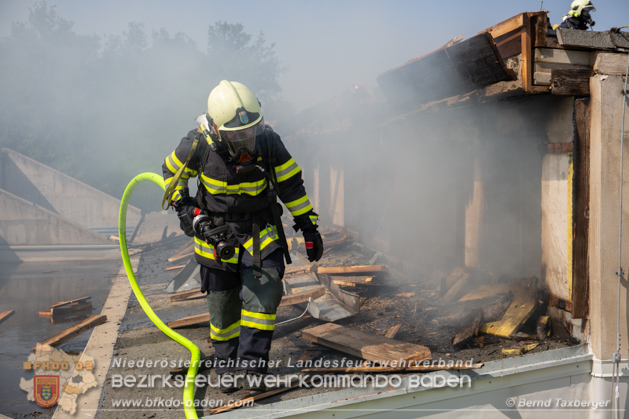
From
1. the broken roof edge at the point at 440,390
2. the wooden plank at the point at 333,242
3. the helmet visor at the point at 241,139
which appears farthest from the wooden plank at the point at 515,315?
the wooden plank at the point at 333,242

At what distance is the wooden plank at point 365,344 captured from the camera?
3549 millimetres

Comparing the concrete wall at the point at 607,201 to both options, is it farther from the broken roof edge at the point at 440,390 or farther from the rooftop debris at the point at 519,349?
the rooftop debris at the point at 519,349

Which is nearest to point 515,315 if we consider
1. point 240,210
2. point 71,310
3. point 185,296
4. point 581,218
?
point 581,218

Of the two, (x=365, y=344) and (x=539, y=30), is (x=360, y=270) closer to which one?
(x=365, y=344)

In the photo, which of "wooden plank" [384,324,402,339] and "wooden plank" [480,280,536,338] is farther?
"wooden plank" [384,324,402,339]

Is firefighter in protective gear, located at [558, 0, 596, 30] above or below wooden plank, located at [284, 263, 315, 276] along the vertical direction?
above

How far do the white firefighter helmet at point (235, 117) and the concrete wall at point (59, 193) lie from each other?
16.4m

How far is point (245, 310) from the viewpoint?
318 centimetres

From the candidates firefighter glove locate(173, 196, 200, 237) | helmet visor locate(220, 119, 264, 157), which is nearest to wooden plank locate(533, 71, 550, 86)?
helmet visor locate(220, 119, 264, 157)

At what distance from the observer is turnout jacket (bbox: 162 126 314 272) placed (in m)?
3.30

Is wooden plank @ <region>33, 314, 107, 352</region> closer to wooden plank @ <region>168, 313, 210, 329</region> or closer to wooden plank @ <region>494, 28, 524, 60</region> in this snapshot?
wooden plank @ <region>168, 313, 210, 329</region>

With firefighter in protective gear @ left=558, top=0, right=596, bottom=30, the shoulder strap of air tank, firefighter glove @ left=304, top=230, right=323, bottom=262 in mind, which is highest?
firefighter in protective gear @ left=558, top=0, right=596, bottom=30

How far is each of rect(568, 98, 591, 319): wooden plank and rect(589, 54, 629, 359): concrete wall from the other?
1.8 inches

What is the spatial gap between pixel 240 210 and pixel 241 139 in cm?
51
